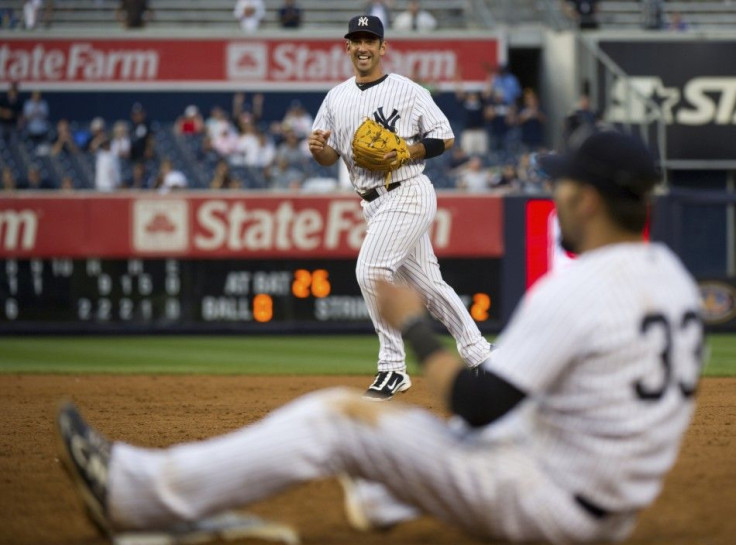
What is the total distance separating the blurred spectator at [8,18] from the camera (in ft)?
74.5

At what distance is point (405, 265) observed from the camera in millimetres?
7840

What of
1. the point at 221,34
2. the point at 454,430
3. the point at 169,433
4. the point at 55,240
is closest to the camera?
the point at 454,430

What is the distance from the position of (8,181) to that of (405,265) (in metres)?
11.8

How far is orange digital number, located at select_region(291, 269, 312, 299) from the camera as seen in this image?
51.2 ft

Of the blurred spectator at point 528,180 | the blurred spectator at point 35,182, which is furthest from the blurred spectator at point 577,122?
the blurred spectator at point 35,182

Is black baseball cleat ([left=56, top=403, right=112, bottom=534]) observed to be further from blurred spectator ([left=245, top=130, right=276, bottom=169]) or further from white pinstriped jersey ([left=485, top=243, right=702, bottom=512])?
blurred spectator ([left=245, top=130, right=276, bottom=169])

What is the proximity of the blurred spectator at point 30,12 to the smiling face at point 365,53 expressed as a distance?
16034 millimetres

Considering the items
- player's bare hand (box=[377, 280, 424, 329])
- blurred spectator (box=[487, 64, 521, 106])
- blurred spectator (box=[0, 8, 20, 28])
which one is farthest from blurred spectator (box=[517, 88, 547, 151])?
player's bare hand (box=[377, 280, 424, 329])

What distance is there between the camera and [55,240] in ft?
50.8

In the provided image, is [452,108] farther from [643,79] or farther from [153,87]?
[153,87]

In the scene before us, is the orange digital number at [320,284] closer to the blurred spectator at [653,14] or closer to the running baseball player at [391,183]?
the running baseball player at [391,183]

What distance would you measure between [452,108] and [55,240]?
9388 mm

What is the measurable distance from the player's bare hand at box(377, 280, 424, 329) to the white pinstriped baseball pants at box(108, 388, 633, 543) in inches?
10.5

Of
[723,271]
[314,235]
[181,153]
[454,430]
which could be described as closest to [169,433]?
[454,430]
